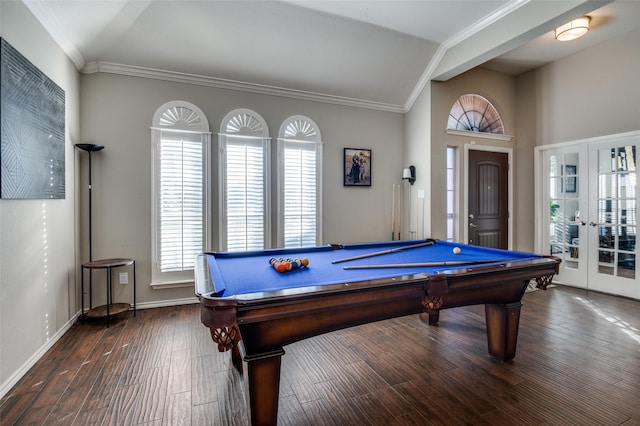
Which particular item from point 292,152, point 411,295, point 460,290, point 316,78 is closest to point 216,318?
point 411,295

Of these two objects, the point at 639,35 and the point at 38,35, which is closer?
the point at 38,35

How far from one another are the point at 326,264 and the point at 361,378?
83 cm

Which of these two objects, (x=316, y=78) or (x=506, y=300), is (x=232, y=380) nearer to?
(x=506, y=300)

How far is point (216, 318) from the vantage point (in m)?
1.28

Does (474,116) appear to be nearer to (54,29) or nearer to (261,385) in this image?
(261,385)

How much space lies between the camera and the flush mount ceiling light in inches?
143

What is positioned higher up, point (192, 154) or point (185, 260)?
point (192, 154)

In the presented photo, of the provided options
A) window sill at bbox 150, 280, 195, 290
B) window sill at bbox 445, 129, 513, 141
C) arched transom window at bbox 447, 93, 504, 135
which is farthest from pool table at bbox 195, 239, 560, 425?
arched transom window at bbox 447, 93, 504, 135

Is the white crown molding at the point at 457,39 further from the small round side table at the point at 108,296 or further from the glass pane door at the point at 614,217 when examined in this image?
the small round side table at the point at 108,296

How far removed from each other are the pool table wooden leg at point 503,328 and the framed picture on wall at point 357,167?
262 cm

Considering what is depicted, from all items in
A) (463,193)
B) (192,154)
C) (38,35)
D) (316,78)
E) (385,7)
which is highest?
(385,7)

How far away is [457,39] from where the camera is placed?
3.81 meters

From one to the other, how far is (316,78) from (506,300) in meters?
3.33

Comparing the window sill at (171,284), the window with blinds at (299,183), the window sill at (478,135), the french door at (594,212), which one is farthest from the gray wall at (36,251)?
the french door at (594,212)
